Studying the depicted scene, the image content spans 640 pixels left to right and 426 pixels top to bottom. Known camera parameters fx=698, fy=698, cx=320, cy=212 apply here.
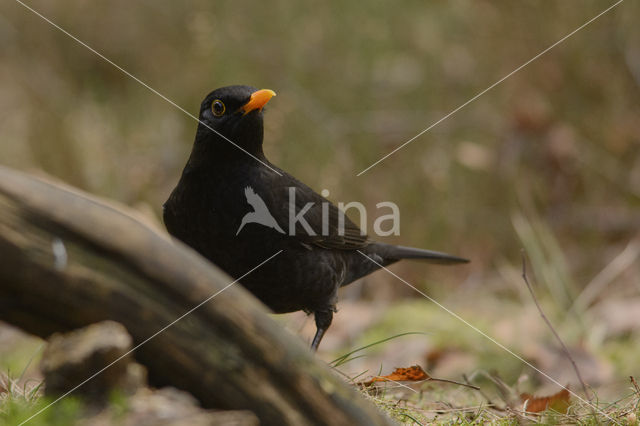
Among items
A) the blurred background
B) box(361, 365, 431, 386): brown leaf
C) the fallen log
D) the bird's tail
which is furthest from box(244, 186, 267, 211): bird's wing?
the blurred background

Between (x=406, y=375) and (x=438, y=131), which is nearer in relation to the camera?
(x=406, y=375)

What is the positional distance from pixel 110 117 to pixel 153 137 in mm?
809

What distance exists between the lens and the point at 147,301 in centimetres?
184

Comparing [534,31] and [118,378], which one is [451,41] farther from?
[118,378]

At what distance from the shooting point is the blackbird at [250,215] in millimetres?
2859

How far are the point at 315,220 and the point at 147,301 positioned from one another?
5.25ft

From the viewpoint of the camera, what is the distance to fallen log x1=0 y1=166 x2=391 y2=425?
71.2 inches

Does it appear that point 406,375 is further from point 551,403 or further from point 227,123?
point 227,123

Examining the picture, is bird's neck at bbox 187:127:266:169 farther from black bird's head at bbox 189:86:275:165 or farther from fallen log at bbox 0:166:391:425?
fallen log at bbox 0:166:391:425

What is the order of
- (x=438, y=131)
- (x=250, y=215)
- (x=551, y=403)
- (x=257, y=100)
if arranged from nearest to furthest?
(x=551, y=403) < (x=250, y=215) < (x=257, y=100) < (x=438, y=131)

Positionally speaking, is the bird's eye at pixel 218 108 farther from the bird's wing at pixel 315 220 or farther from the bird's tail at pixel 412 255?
the bird's tail at pixel 412 255

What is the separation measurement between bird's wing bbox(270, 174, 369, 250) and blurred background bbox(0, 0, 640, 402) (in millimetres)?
2106

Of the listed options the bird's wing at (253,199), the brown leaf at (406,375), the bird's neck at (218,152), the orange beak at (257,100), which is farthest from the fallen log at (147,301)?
the orange beak at (257,100)

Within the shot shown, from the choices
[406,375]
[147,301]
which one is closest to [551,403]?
[406,375]
